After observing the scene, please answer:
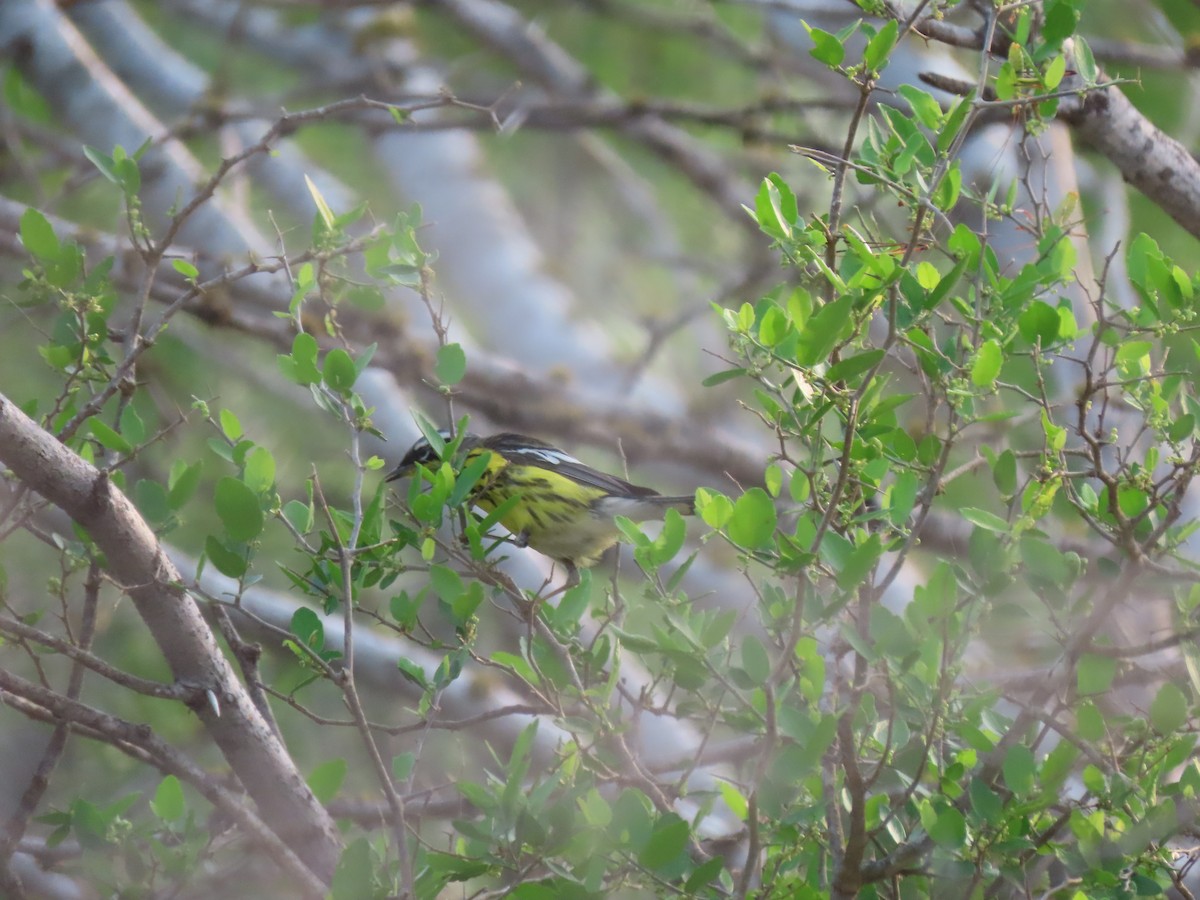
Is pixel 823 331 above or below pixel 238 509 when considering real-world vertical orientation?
above

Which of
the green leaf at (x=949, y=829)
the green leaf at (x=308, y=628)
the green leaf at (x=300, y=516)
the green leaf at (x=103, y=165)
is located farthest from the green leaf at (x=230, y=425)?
the green leaf at (x=949, y=829)

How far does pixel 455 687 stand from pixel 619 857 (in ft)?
10.0

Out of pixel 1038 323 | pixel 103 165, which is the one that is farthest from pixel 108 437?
pixel 1038 323

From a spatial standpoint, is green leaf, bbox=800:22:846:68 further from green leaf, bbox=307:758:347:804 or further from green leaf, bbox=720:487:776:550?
green leaf, bbox=307:758:347:804

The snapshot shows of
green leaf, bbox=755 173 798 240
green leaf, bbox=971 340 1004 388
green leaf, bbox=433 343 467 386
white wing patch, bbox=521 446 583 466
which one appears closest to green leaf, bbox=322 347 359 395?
green leaf, bbox=433 343 467 386

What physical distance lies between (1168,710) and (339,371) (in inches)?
51.7

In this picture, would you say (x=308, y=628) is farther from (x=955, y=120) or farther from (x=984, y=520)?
(x=955, y=120)

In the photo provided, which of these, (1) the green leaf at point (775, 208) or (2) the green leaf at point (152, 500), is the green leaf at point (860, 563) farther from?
(2) the green leaf at point (152, 500)

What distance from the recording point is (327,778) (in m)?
A: 2.18

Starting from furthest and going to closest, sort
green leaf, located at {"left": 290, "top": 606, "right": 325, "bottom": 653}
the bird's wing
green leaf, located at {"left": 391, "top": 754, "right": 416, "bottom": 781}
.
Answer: the bird's wing, green leaf, located at {"left": 290, "top": 606, "right": 325, "bottom": 653}, green leaf, located at {"left": 391, "top": 754, "right": 416, "bottom": 781}

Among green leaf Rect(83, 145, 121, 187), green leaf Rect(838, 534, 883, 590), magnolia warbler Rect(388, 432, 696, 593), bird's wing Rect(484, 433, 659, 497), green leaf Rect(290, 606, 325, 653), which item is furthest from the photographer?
bird's wing Rect(484, 433, 659, 497)

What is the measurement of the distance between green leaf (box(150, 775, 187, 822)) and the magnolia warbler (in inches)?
63.7

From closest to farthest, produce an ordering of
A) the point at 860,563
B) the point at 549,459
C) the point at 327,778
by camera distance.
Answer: the point at 860,563 < the point at 327,778 < the point at 549,459

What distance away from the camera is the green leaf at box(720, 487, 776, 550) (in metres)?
1.64
